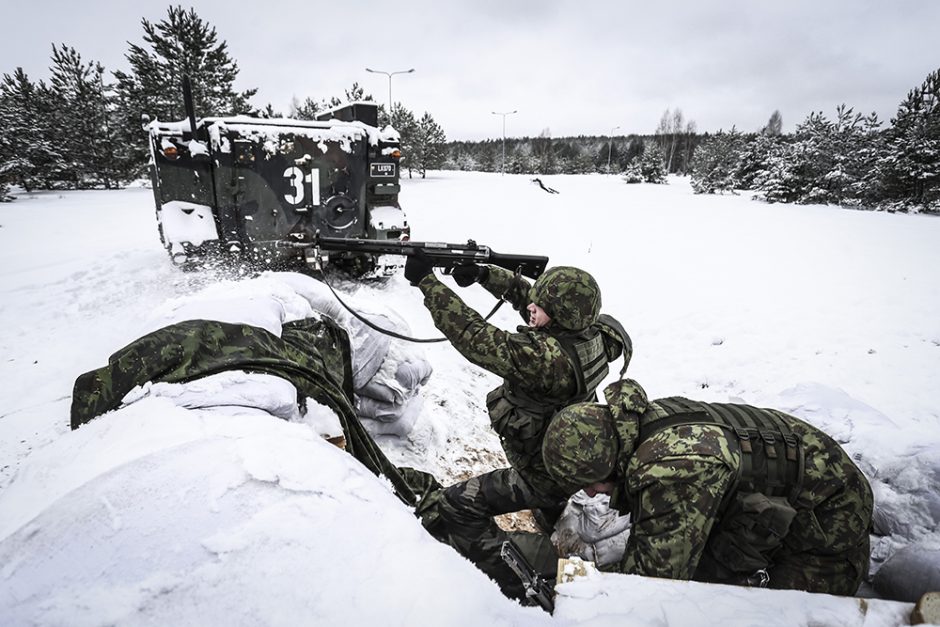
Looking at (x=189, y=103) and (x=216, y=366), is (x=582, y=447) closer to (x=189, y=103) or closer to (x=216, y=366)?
(x=216, y=366)

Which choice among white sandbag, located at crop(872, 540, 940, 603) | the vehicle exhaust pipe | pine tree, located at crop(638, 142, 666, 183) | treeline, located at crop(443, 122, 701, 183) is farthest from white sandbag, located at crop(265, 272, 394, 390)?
treeline, located at crop(443, 122, 701, 183)

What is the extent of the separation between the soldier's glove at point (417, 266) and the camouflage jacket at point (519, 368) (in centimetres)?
7

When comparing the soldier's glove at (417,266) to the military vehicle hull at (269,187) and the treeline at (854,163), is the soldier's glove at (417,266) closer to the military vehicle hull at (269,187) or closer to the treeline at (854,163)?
the military vehicle hull at (269,187)

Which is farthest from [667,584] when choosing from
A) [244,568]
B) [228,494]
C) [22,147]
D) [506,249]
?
[22,147]

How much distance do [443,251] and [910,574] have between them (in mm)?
2472

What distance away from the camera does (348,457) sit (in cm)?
158

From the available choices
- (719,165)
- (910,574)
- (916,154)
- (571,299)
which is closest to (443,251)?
(571,299)

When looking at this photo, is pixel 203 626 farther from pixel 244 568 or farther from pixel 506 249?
pixel 506 249

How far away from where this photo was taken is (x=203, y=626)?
100 centimetres

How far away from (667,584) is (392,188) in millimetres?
5682

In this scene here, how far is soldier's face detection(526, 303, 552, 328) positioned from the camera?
2344 mm

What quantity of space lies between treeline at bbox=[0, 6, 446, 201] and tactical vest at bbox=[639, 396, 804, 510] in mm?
24084

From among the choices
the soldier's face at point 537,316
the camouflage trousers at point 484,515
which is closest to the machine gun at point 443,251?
the soldier's face at point 537,316

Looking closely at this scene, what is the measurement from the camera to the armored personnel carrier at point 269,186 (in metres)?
5.21
